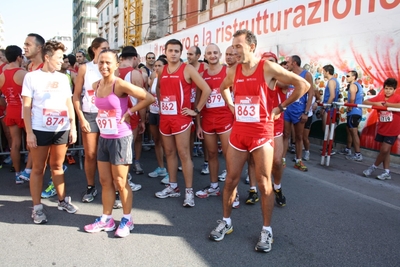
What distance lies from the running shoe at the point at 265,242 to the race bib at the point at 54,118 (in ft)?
7.94

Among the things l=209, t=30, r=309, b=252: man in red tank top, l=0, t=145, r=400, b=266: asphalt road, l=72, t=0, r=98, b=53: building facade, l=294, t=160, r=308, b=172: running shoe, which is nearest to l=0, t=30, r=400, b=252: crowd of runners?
l=209, t=30, r=309, b=252: man in red tank top

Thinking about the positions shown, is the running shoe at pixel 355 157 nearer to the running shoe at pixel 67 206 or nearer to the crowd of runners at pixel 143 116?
the crowd of runners at pixel 143 116

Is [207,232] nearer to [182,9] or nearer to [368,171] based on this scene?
[368,171]

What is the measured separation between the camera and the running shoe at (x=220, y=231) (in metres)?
3.17

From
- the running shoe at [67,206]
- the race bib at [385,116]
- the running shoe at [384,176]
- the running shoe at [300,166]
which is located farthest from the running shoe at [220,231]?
the race bib at [385,116]

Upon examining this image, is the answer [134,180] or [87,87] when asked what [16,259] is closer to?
[87,87]

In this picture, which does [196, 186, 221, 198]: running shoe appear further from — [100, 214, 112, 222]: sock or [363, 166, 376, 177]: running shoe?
[363, 166, 376, 177]: running shoe

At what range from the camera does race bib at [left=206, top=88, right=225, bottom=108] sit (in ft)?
13.9

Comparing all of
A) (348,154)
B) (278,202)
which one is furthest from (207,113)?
(348,154)

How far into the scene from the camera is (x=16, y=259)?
279 cm

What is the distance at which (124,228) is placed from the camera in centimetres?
326

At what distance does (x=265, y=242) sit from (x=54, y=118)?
254cm

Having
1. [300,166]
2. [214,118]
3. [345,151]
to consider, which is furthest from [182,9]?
[214,118]

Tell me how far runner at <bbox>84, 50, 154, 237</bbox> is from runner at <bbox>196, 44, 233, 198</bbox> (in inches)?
47.0
